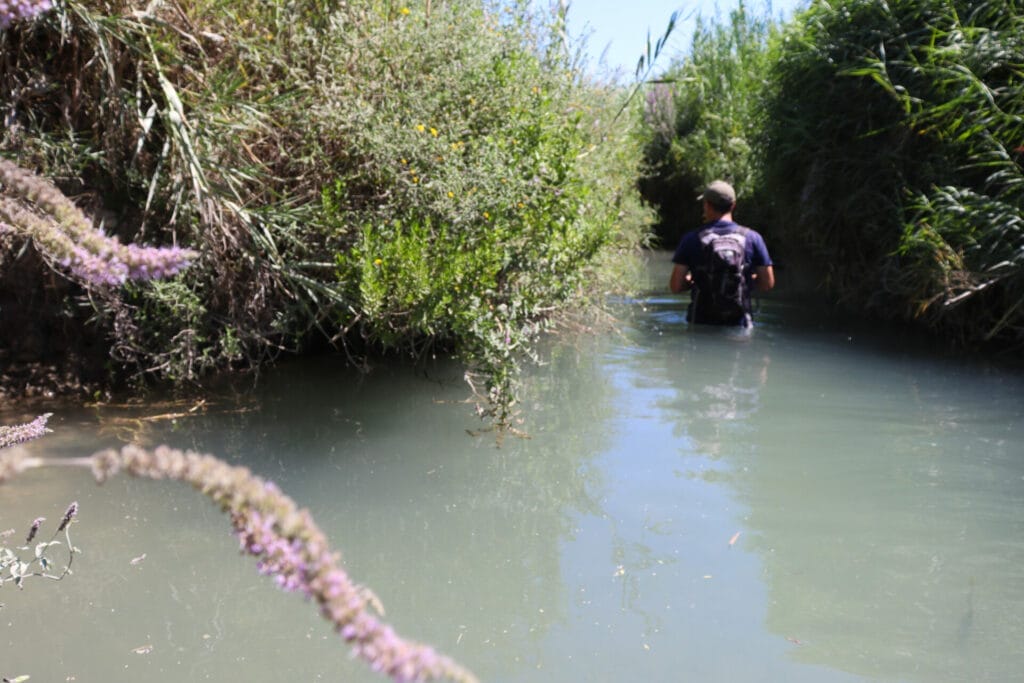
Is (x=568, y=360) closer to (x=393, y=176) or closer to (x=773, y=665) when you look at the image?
(x=393, y=176)

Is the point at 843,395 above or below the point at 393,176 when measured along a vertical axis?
below

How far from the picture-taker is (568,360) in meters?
8.31

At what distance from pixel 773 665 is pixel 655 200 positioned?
55.1 feet

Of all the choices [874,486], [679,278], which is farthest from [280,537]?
[679,278]

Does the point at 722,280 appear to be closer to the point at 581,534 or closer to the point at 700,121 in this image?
the point at 581,534

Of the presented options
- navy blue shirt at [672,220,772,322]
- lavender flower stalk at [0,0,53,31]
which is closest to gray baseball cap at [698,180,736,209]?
navy blue shirt at [672,220,772,322]

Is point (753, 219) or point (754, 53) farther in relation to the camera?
point (754, 53)

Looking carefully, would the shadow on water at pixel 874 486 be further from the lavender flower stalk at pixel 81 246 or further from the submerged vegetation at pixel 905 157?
the lavender flower stalk at pixel 81 246

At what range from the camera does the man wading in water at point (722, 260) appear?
8.24 metres

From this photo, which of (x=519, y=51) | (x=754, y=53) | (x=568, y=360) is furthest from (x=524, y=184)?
(x=754, y=53)

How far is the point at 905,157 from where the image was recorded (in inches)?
357

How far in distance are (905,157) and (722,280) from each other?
2.21 m

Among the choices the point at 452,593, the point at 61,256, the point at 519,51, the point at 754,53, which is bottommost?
the point at 452,593

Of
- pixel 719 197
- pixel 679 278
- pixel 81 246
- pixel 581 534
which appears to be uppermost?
pixel 719 197
